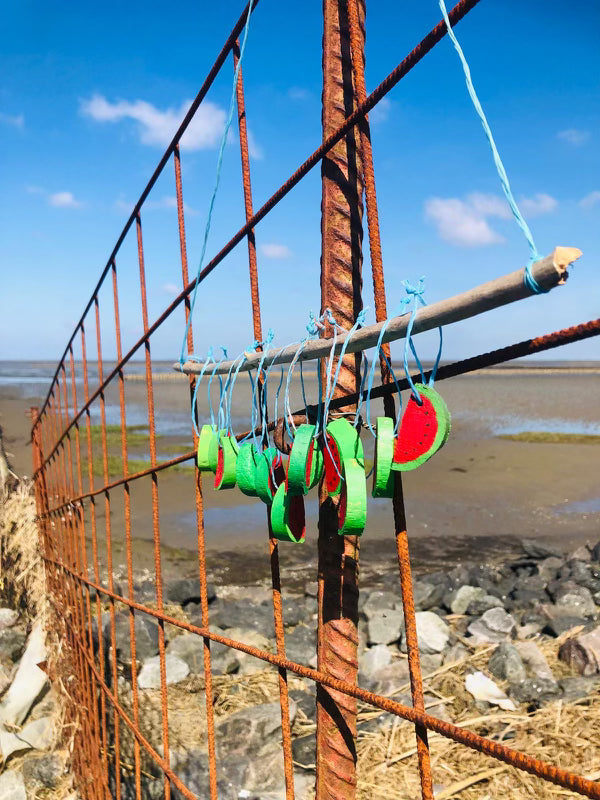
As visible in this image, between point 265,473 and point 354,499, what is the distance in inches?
14.2

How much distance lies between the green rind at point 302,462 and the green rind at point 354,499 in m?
0.10

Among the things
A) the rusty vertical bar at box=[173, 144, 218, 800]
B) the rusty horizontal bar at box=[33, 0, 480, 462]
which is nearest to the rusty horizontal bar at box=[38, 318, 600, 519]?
the rusty horizontal bar at box=[33, 0, 480, 462]

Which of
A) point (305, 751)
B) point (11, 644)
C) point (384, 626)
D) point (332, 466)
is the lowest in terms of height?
point (305, 751)

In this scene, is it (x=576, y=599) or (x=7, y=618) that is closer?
(x=7, y=618)

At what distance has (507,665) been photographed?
4.50 meters

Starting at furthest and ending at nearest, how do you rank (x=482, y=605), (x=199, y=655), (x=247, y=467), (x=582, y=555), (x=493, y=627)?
1. (x=582, y=555)
2. (x=482, y=605)
3. (x=493, y=627)
4. (x=199, y=655)
5. (x=247, y=467)

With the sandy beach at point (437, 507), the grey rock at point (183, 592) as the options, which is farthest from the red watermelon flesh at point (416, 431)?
the sandy beach at point (437, 507)

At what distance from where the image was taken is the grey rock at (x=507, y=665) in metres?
4.43

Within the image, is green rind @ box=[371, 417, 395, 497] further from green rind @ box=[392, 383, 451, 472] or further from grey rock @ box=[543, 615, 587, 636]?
grey rock @ box=[543, 615, 587, 636]

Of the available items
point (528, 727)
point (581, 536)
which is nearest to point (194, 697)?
point (528, 727)

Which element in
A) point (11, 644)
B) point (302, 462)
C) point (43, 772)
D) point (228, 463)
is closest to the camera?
point (302, 462)

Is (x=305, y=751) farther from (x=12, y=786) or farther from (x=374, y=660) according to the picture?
(x=12, y=786)

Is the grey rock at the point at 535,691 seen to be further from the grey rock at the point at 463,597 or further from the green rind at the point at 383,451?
the green rind at the point at 383,451

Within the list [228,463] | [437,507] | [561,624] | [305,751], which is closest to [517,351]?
[228,463]
